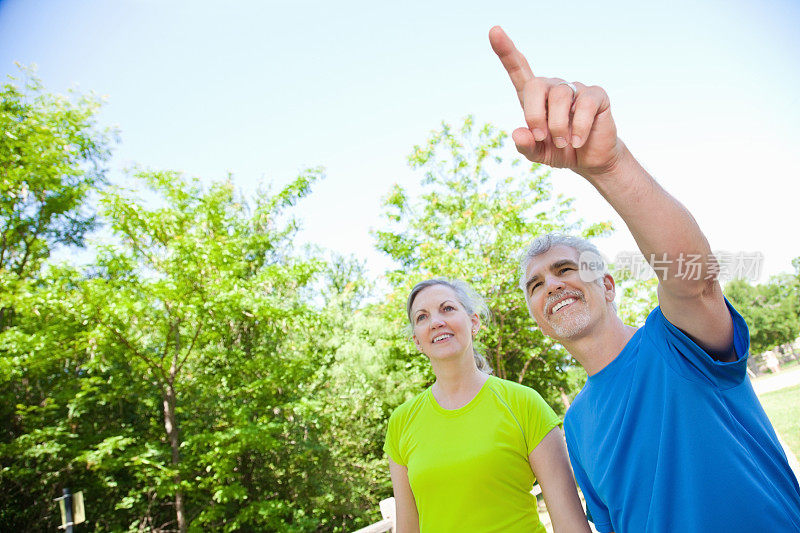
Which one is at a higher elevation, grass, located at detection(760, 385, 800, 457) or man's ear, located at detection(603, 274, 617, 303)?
man's ear, located at detection(603, 274, 617, 303)

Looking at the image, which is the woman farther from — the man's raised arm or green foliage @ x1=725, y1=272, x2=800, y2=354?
green foliage @ x1=725, y1=272, x2=800, y2=354

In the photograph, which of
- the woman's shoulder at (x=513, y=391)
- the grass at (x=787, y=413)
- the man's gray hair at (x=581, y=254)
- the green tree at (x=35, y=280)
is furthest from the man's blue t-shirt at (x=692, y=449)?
the grass at (x=787, y=413)

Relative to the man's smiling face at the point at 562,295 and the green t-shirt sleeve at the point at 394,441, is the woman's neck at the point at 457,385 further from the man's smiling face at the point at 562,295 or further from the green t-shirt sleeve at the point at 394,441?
the man's smiling face at the point at 562,295

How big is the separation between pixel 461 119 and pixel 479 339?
4968 millimetres

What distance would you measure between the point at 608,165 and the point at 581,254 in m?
0.75

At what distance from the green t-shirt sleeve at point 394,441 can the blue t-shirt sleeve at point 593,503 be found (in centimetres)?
73

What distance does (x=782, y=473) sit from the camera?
0.99 m

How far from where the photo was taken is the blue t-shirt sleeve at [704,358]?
95cm

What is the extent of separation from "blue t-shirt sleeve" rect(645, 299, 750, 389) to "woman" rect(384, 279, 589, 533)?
0.73 metres

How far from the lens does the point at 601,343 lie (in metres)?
1.34

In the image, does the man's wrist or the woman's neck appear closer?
the man's wrist

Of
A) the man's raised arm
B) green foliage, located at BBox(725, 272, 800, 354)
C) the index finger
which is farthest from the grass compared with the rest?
green foliage, located at BBox(725, 272, 800, 354)

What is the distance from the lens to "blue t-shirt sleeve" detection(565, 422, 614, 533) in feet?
4.43

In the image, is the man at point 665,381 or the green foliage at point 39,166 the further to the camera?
the green foliage at point 39,166
